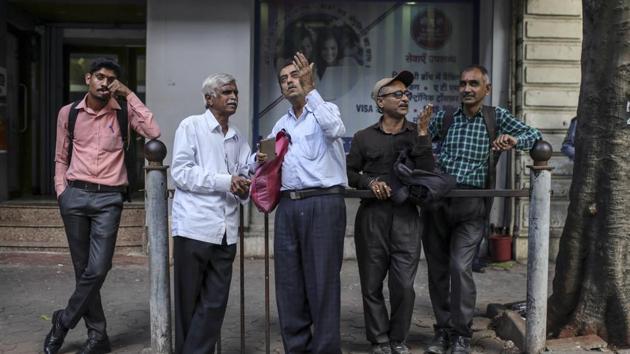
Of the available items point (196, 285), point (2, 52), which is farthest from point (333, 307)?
point (2, 52)

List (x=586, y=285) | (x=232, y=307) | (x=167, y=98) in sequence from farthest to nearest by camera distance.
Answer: (x=167, y=98) < (x=232, y=307) < (x=586, y=285)

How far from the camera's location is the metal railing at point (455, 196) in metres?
4.32

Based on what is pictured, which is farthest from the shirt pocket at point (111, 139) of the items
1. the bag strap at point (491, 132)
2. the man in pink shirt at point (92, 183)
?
the bag strap at point (491, 132)

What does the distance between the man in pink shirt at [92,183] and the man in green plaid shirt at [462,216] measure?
202 cm

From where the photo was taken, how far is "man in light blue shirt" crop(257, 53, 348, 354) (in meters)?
4.23

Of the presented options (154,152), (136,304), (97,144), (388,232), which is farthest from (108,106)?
(136,304)

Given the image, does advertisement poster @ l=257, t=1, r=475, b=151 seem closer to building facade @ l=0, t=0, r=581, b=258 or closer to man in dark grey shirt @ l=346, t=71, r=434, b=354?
building facade @ l=0, t=0, r=581, b=258

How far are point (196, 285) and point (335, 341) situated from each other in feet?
3.00

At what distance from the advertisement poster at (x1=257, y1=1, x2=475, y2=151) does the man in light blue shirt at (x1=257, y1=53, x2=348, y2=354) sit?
446 cm

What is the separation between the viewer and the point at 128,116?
4844 millimetres

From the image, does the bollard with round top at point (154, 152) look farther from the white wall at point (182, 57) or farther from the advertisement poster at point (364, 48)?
the advertisement poster at point (364, 48)

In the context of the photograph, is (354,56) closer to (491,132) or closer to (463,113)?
(463,113)

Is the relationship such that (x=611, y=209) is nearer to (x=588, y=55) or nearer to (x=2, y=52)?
(x=588, y=55)

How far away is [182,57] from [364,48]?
2.28 metres
